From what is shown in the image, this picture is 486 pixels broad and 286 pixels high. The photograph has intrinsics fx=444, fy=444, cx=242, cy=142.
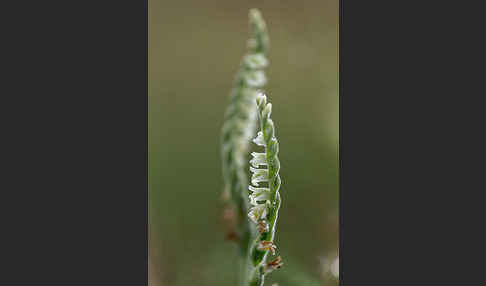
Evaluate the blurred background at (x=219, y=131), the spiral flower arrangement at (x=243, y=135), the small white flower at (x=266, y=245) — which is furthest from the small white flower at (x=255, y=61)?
the small white flower at (x=266, y=245)

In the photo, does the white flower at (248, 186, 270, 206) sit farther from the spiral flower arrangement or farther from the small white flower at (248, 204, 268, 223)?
the spiral flower arrangement

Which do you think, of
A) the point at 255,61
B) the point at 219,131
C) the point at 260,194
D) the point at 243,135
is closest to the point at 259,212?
the point at 260,194

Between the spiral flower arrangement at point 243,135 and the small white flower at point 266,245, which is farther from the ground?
the spiral flower arrangement at point 243,135

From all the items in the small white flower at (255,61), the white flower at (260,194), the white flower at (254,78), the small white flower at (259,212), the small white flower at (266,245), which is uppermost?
the small white flower at (255,61)

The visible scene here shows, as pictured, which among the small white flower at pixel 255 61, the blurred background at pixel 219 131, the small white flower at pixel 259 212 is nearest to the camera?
the small white flower at pixel 259 212

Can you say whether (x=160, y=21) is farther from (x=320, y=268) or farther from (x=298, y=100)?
(x=320, y=268)

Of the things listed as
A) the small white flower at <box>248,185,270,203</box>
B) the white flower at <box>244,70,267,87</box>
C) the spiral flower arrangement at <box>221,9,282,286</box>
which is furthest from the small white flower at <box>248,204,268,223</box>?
the white flower at <box>244,70,267,87</box>

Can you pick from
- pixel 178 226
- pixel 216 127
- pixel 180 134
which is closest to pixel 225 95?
pixel 216 127

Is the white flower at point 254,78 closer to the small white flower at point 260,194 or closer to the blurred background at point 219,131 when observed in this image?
the blurred background at point 219,131
